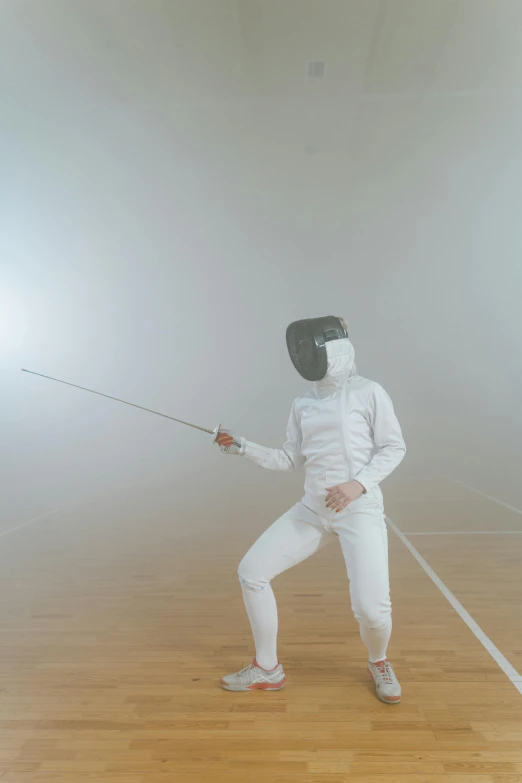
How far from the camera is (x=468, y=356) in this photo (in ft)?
16.2

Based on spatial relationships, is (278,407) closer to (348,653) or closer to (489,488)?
(489,488)

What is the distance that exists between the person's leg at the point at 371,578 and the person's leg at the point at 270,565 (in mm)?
98

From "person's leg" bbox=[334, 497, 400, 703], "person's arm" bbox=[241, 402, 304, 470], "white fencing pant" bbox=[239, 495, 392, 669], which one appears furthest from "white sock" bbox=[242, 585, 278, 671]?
"person's arm" bbox=[241, 402, 304, 470]

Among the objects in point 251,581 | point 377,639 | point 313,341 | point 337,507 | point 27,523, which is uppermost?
point 313,341

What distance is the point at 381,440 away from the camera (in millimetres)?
1878

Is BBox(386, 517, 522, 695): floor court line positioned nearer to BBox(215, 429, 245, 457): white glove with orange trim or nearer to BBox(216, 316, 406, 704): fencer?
BBox(216, 316, 406, 704): fencer

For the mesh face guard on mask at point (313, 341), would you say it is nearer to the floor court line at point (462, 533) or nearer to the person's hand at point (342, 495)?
the person's hand at point (342, 495)

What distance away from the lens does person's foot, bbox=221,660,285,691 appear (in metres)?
1.88

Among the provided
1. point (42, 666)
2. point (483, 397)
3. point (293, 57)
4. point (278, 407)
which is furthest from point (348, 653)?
point (293, 57)

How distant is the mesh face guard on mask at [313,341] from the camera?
1.91 meters

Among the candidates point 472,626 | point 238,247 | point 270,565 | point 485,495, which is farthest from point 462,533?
point 238,247

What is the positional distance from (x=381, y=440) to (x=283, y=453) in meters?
0.35

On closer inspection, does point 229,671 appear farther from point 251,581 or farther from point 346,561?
point 346,561

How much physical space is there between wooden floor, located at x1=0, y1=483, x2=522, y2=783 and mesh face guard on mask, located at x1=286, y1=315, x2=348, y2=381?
1012 mm
